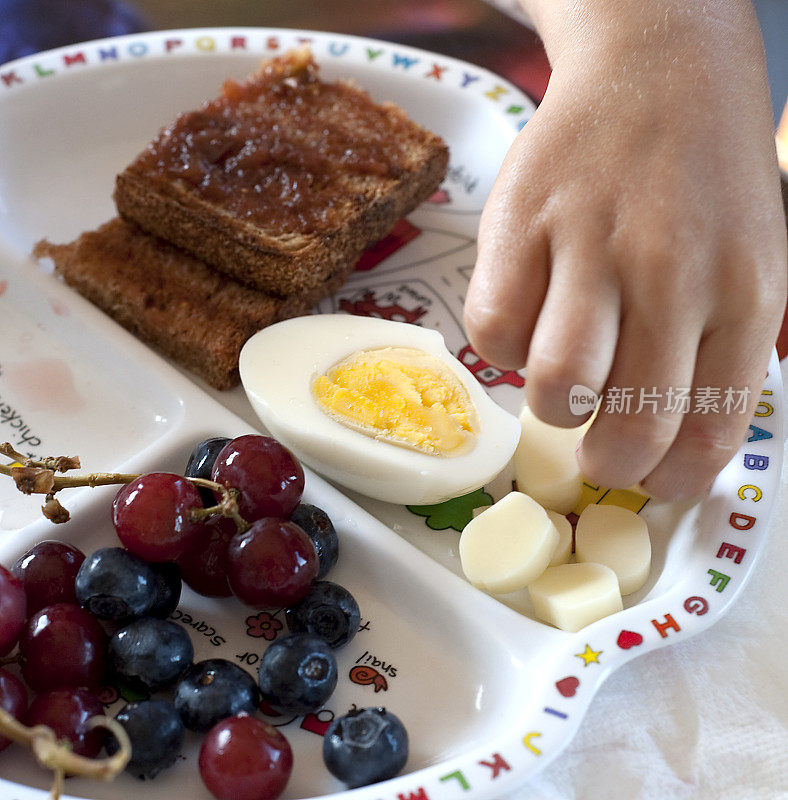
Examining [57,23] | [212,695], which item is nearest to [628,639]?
[212,695]

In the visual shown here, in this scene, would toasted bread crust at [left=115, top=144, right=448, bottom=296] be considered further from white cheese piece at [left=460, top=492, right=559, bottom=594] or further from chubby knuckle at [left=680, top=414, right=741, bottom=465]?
chubby knuckle at [left=680, top=414, right=741, bottom=465]

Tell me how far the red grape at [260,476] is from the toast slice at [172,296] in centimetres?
32

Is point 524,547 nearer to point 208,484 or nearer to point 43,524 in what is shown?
point 208,484

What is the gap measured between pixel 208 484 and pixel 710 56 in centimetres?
79

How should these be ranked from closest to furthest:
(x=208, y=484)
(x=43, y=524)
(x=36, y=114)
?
(x=208, y=484) → (x=43, y=524) → (x=36, y=114)

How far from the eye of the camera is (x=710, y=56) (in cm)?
105

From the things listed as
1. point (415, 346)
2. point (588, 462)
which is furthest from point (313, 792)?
point (415, 346)

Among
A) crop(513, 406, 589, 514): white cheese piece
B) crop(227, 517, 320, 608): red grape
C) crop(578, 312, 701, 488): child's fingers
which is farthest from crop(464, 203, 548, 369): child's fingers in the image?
crop(227, 517, 320, 608): red grape

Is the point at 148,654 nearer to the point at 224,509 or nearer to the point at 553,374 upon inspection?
the point at 224,509

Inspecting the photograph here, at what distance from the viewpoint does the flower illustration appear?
1072 mm

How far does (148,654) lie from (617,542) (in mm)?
580

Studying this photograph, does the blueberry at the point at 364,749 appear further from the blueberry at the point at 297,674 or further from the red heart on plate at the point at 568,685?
the red heart on plate at the point at 568,685

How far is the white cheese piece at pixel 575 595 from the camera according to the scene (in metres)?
1.02

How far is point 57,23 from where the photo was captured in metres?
2.00
